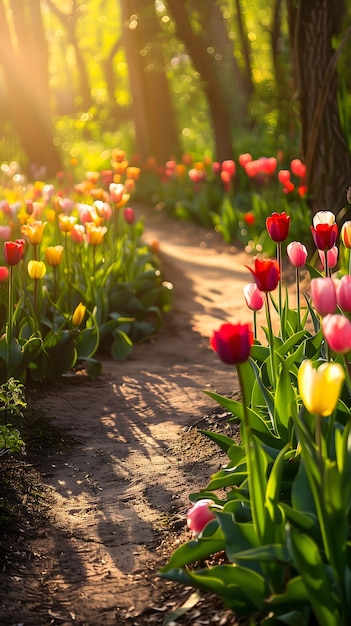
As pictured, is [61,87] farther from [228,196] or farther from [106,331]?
[106,331]

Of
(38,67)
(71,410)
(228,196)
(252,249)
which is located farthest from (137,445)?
(38,67)

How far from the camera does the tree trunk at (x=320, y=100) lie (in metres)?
7.01

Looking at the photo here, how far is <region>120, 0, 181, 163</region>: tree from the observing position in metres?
13.5

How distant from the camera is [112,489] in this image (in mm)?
3693

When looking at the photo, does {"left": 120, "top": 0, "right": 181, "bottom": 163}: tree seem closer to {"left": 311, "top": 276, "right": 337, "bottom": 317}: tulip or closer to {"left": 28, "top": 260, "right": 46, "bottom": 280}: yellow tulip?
{"left": 28, "top": 260, "right": 46, "bottom": 280}: yellow tulip

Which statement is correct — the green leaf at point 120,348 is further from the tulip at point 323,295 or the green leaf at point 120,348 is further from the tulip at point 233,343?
the tulip at point 233,343

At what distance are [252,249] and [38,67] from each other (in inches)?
392

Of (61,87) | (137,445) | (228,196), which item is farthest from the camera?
(61,87)

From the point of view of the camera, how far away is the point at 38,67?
57.1ft

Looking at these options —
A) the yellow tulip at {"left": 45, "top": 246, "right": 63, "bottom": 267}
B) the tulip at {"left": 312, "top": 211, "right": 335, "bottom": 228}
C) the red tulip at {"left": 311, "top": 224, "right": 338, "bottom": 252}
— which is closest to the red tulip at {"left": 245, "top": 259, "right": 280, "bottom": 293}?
the red tulip at {"left": 311, "top": 224, "right": 338, "bottom": 252}

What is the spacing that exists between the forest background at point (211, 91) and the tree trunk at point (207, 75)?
0.01 meters

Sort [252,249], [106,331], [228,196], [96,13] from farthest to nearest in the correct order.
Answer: [96,13] → [228,196] → [252,249] → [106,331]

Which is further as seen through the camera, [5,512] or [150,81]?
[150,81]

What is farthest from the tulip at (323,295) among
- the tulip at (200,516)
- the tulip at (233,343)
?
the tulip at (200,516)
